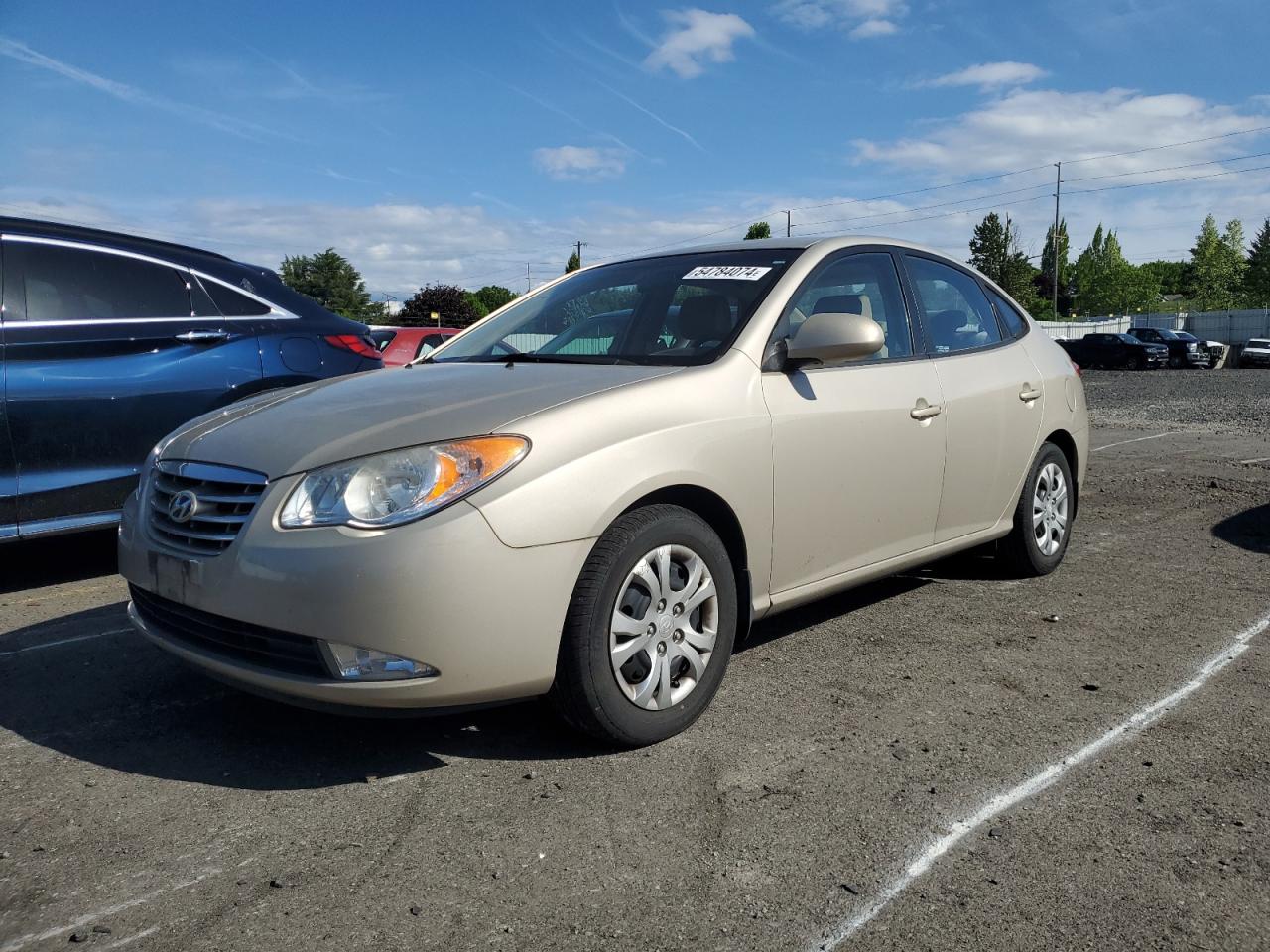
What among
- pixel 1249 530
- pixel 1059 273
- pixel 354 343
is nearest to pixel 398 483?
pixel 354 343

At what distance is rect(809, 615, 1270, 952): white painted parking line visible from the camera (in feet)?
7.52

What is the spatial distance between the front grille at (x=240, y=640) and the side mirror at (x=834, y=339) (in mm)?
1900

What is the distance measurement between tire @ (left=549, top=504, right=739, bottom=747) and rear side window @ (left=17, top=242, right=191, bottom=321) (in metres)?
3.49

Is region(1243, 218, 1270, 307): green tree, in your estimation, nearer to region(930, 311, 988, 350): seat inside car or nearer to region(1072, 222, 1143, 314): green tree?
region(1072, 222, 1143, 314): green tree

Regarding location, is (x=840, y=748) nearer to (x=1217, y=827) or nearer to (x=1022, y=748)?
(x=1022, y=748)

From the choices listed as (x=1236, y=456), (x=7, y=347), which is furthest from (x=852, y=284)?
(x=1236, y=456)

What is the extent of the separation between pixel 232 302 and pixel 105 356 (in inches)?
31.1

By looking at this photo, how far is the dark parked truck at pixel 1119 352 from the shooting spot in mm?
39406

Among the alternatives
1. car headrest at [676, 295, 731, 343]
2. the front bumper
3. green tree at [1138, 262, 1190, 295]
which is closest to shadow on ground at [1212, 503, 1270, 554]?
car headrest at [676, 295, 731, 343]

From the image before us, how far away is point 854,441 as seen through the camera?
3959 millimetres

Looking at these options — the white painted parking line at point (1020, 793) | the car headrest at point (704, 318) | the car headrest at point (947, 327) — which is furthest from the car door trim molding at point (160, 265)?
the white painted parking line at point (1020, 793)

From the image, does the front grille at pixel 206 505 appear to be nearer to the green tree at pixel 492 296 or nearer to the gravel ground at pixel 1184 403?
the gravel ground at pixel 1184 403

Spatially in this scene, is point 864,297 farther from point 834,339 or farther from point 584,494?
point 584,494

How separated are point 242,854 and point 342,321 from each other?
4.22 metres
